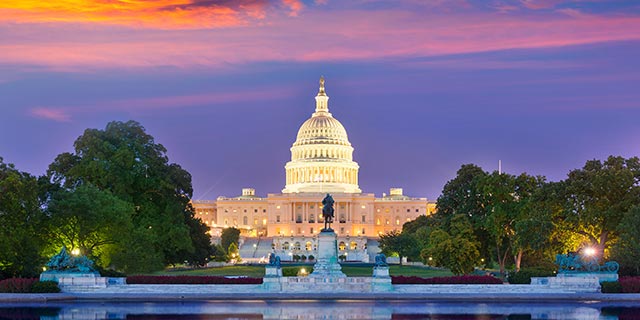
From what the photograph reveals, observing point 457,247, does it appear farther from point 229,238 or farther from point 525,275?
point 229,238

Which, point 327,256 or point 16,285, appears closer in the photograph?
point 16,285

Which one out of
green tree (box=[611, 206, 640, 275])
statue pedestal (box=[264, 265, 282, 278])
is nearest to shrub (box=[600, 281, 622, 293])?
green tree (box=[611, 206, 640, 275])

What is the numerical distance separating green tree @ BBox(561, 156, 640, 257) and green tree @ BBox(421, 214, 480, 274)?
6.51 meters

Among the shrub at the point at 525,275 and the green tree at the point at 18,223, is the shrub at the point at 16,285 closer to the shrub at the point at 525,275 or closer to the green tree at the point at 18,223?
the green tree at the point at 18,223

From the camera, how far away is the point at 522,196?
73938 mm

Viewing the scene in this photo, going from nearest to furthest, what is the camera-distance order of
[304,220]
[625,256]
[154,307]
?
1. [154,307]
2. [625,256]
3. [304,220]

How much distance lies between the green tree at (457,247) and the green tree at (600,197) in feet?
21.4

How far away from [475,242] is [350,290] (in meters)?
17.6

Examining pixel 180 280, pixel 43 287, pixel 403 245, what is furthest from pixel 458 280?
pixel 403 245

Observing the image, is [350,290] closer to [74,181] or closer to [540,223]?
[540,223]

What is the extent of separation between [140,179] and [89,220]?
40.2 ft

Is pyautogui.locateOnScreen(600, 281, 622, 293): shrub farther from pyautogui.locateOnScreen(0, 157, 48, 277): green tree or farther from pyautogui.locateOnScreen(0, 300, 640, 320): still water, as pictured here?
pyautogui.locateOnScreen(0, 157, 48, 277): green tree

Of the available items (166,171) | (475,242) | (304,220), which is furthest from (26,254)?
(304,220)

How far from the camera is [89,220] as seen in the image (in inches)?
2591
